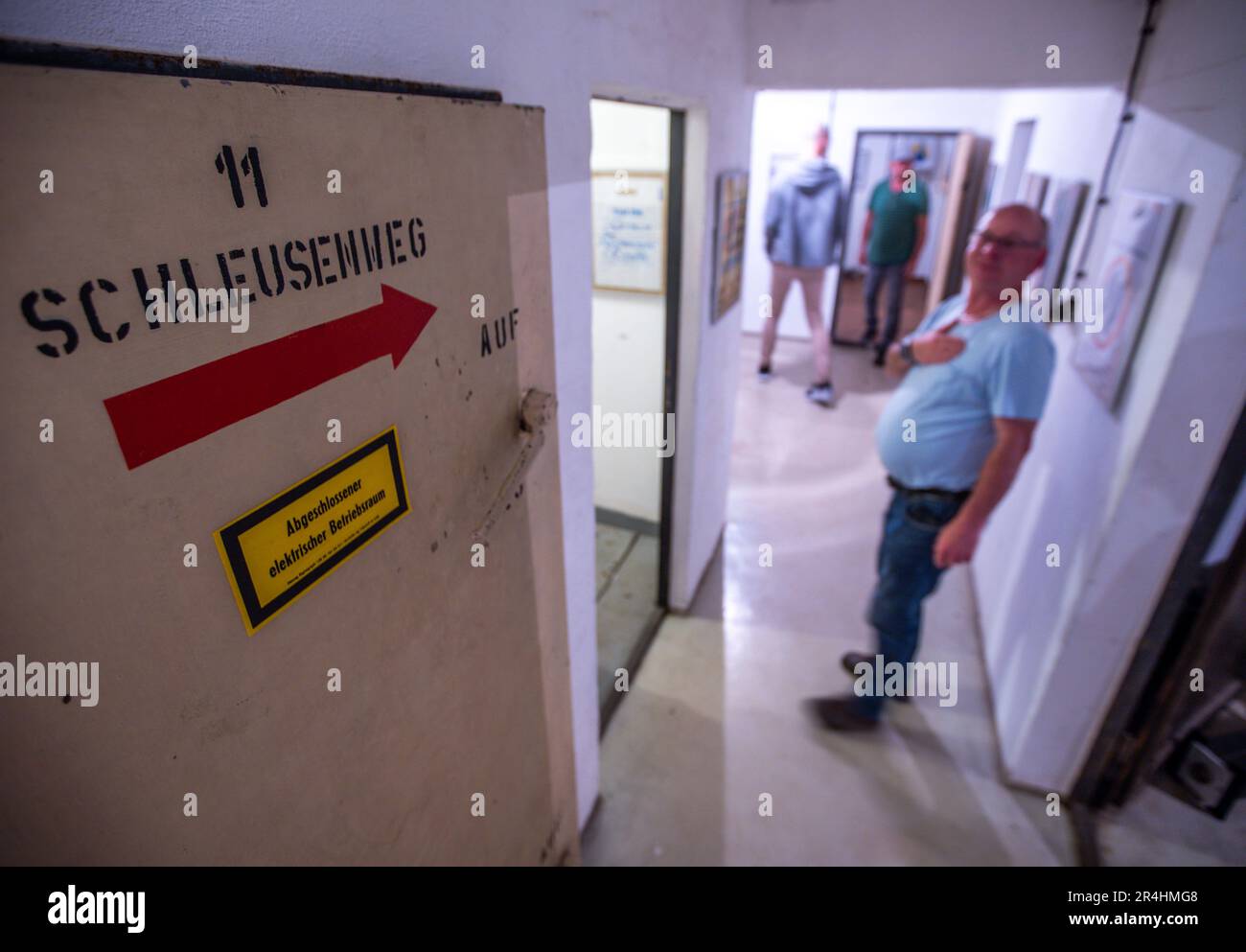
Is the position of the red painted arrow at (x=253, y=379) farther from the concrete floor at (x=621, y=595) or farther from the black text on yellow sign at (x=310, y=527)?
the concrete floor at (x=621, y=595)

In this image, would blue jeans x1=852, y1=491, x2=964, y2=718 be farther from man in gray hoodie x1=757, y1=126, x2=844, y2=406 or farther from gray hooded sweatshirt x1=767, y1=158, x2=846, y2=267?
gray hooded sweatshirt x1=767, y1=158, x2=846, y2=267

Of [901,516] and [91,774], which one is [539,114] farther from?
[901,516]

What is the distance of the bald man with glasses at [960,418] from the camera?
5.47ft

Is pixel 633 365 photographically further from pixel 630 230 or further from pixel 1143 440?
pixel 1143 440

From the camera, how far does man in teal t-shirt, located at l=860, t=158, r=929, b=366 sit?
5.22 metres

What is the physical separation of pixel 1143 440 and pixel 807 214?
3.88m

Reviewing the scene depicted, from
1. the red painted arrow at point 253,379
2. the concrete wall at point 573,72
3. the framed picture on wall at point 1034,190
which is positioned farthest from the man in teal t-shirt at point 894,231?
the red painted arrow at point 253,379

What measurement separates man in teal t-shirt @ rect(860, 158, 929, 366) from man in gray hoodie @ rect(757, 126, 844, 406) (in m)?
0.39

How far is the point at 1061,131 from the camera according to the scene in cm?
270

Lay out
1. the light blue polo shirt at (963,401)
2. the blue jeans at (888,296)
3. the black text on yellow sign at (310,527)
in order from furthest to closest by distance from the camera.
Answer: the blue jeans at (888,296)
the light blue polo shirt at (963,401)
the black text on yellow sign at (310,527)

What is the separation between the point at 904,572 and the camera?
203 centimetres

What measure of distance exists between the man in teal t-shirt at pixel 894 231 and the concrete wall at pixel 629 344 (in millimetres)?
3524
